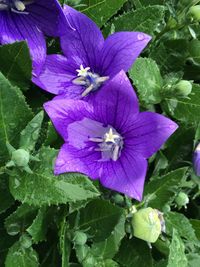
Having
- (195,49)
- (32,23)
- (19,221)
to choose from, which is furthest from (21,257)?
(195,49)

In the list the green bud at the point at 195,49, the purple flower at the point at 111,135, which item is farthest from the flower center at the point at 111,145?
the green bud at the point at 195,49

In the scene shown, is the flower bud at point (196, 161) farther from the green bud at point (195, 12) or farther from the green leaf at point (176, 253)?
the green bud at point (195, 12)

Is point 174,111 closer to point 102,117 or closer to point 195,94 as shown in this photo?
point 195,94

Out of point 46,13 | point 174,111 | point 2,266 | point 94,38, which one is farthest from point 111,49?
point 2,266

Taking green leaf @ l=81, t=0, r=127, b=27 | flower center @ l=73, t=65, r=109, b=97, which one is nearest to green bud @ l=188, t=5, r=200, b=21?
green leaf @ l=81, t=0, r=127, b=27

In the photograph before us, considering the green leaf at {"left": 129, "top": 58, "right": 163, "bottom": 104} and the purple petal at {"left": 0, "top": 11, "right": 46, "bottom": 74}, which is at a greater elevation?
the purple petal at {"left": 0, "top": 11, "right": 46, "bottom": 74}

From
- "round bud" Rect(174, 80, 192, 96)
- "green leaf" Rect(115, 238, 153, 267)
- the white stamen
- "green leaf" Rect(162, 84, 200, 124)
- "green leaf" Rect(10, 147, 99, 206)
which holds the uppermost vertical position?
the white stamen

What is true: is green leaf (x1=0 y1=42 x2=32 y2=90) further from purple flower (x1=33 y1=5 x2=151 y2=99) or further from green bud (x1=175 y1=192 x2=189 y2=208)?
green bud (x1=175 y1=192 x2=189 y2=208)
